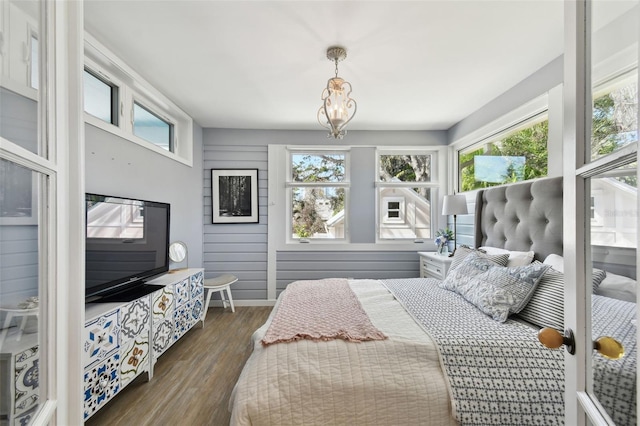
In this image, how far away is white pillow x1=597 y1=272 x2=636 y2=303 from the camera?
495 millimetres

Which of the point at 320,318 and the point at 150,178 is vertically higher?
the point at 150,178

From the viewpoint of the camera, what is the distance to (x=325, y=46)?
196cm

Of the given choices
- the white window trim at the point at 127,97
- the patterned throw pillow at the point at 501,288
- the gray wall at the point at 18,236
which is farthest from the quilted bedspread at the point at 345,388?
the white window trim at the point at 127,97

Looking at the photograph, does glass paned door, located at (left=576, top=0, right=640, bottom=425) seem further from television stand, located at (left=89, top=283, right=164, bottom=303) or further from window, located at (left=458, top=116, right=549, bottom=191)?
television stand, located at (left=89, top=283, right=164, bottom=303)

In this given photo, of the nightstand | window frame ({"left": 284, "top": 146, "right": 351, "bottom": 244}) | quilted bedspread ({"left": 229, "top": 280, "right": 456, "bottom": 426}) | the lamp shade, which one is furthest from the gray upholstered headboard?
window frame ({"left": 284, "top": 146, "right": 351, "bottom": 244})

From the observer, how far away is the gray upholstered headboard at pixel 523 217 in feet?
6.47

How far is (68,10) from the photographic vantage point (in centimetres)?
64

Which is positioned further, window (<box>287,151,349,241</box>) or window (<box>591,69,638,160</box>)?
window (<box>287,151,349,241</box>)

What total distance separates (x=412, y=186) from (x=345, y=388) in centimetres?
315

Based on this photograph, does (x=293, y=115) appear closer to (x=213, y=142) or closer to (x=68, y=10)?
(x=213, y=142)

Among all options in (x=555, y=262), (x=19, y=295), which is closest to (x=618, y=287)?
(x=19, y=295)

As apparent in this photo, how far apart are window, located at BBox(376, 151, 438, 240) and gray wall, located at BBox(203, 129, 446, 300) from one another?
0.34m

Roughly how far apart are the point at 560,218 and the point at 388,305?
136 cm

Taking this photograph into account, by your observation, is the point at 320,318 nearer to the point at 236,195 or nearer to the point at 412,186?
the point at 236,195
